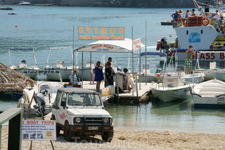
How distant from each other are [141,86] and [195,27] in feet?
64.5

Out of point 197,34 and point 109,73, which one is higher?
point 197,34

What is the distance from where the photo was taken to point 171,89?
2336 cm

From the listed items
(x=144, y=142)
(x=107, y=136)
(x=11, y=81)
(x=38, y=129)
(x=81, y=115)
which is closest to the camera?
(x=38, y=129)

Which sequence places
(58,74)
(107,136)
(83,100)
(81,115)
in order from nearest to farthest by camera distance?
(81,115), (107,136), (83,100), (58,74)

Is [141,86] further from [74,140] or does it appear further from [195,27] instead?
[195,27]

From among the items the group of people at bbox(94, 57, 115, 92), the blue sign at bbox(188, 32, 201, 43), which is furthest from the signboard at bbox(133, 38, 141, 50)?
the blue sign at bbox(188, 32, 201, 43)

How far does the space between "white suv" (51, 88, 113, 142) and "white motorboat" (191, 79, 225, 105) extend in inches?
375

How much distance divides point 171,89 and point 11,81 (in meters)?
7.88

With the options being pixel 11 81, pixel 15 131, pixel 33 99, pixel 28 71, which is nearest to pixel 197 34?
pixel 28 71

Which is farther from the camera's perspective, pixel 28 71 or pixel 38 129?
pixel 28 71

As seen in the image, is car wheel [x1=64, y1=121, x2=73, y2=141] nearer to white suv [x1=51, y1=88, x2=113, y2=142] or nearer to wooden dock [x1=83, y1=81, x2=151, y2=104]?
white suv [x1=51, y1=88, x2=113, y2=142]

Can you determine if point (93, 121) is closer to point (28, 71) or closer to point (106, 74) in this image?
point (106, 74)

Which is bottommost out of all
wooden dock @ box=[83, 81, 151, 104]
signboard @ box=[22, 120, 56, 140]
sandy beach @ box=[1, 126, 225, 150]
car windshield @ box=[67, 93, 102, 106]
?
sandy beach @ box=[1, 126, 225, 150]

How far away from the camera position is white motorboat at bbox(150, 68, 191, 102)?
23500 millimetres
